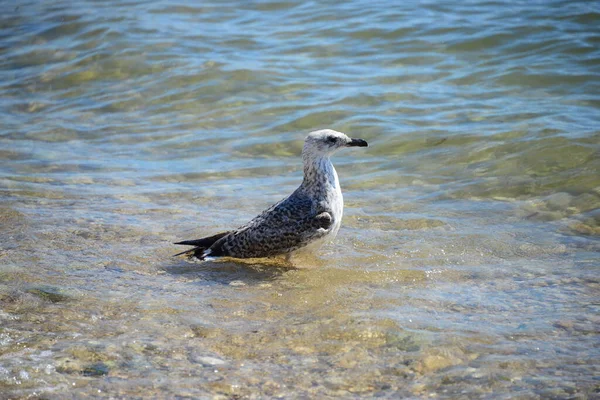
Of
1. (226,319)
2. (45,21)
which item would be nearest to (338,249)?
(226,319)

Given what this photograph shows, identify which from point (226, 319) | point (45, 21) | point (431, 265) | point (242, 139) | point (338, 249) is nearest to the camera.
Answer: point (226, 319)

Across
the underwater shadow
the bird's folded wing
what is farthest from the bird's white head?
the underwater shadow

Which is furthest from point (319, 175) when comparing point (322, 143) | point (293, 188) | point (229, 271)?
point (293, 188)

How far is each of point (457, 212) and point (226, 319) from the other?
10.8 ft

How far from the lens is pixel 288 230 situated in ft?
20.9

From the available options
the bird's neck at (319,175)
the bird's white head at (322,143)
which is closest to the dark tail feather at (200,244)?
the bird's neck at (319,175)

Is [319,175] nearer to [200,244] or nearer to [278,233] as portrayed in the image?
[278,233]

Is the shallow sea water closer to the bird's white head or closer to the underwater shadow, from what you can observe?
the underwater shadow

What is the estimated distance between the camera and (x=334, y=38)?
1364 centimetres

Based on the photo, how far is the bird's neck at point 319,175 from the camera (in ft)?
21.7

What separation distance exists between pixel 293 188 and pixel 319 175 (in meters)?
1.84

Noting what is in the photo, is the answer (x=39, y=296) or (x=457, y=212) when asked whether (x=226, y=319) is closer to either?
(x=39, y=296)

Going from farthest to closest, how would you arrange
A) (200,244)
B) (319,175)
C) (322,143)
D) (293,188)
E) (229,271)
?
(293,188) → (322,143) → (319,175) → (200,244) → (229,271)

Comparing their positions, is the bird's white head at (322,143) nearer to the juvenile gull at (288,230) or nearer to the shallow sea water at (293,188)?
the juvenile gull at (288,230)
